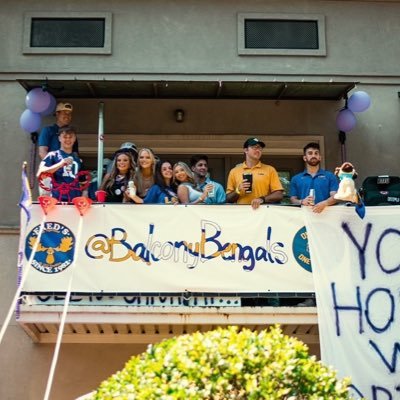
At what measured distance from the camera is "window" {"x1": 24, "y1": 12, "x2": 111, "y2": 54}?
11727mm

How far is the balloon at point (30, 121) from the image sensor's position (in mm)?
10719

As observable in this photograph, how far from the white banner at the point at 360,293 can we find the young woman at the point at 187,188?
129 centimetres

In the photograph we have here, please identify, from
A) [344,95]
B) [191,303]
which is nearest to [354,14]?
[344,95]

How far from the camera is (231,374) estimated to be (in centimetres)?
564

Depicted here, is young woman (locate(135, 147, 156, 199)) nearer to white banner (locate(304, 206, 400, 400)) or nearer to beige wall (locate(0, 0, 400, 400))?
white banner (locate(304, 206, 400, 400))

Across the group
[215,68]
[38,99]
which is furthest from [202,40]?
[38,99]

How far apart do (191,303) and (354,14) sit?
558 centimetres

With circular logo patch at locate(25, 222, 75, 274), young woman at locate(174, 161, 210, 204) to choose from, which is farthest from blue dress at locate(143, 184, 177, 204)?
circular logo patch at locate(25, 222, 75, 274)

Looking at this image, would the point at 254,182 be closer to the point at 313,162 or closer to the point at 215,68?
the point at 313,162

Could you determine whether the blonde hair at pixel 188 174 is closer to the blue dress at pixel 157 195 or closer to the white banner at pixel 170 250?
the blue dress at pixel 157 195

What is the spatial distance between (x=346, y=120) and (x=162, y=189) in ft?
10.2

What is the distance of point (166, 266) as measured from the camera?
9.06 metres

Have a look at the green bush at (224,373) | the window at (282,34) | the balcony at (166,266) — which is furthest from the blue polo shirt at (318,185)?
the green bush at (224,373)

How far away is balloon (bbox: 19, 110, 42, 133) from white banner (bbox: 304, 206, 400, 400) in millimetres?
3983
